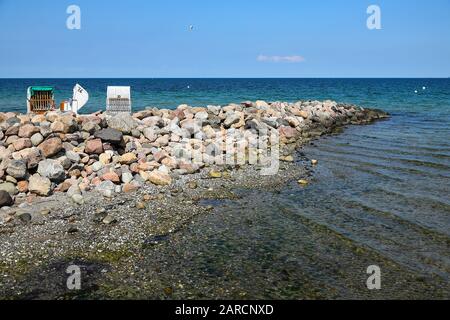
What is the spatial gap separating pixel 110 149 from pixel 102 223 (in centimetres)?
508

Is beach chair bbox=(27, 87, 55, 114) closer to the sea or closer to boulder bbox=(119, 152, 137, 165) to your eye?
boulder bbox=(119, 152, 137, 165)

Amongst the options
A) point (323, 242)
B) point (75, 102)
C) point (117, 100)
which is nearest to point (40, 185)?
point (323, 242)

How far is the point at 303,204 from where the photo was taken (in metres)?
11.4

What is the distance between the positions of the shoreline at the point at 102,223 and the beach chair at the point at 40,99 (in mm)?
11421

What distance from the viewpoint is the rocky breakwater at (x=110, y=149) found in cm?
1184

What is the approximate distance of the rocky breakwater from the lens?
11844mm

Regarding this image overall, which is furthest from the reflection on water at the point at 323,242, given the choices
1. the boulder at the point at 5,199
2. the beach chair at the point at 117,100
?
the beach chair at the point at 117,100

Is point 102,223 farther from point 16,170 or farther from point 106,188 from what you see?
point 16,170

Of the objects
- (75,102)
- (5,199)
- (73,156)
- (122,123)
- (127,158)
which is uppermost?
(75,102)

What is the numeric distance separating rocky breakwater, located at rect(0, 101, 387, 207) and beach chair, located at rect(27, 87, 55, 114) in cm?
510

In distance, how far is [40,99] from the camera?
70.7 feet

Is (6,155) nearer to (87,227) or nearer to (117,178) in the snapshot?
(117,178)

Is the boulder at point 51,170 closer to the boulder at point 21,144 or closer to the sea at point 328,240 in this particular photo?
the boulder at point 21,144

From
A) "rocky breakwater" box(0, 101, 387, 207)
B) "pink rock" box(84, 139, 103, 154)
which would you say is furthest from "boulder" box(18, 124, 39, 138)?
"pink rock" box(84, 139, 103, 154)
